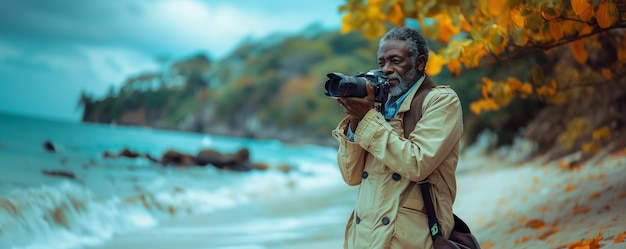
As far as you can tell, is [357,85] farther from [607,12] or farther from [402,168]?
[607,12]

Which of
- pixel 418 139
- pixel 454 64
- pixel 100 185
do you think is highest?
pixel 100 185

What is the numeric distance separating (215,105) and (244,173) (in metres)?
5.38

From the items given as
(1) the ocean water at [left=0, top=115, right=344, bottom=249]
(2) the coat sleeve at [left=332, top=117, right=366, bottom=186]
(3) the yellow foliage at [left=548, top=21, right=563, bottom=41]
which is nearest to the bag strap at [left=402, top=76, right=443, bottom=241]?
(2) the coat sleeve at [left=332, top=117, right=366, bottom=186]

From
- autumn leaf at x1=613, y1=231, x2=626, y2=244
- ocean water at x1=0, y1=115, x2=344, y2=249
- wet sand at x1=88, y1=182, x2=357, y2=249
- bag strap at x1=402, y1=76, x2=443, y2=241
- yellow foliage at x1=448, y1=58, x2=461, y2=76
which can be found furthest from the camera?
ocean water at x1=0, y1=115, x2=344, y2=249

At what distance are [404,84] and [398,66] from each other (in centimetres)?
5

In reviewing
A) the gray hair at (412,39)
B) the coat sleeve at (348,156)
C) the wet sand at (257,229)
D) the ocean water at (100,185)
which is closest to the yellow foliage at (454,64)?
the gray hair at (412,39)

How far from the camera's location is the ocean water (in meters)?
6.03

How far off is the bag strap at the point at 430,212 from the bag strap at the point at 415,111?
0.49 feet

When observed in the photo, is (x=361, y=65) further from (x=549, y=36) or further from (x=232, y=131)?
(x=549, y=36)

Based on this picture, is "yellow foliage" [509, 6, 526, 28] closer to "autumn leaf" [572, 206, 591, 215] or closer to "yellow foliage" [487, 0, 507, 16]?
"yellow foliage" [487, 0, 507, 16]

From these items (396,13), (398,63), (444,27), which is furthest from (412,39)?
(444,27)

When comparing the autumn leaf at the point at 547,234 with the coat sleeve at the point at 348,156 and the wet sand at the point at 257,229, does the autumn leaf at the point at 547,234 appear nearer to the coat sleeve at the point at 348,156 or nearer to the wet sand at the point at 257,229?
the wet sand at the point at 257,229

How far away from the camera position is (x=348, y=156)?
1.73m

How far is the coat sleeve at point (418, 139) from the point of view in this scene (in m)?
1.57
